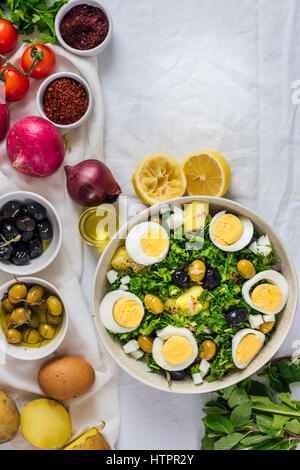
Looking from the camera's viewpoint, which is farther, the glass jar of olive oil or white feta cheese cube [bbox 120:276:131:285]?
the glass jar of olive oil

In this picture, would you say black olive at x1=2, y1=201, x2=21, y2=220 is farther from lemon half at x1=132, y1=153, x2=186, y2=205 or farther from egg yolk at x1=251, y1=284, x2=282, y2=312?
egg yolk at x1=251, y1=284, x2=282, y2=312

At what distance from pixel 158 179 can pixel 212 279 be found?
0.36 m

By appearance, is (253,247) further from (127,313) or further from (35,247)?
(35,247)

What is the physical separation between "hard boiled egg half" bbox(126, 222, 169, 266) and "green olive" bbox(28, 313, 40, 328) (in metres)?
0.39

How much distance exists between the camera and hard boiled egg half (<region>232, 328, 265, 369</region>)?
1.32m

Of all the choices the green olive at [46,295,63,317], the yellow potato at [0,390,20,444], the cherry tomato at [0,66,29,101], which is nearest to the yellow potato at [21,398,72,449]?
the yellow potato at [0,390,20,444]

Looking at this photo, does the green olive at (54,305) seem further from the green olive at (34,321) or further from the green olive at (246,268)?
the green olive at (246,268)

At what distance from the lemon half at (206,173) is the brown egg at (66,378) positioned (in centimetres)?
66

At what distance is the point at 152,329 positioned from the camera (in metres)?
1.36

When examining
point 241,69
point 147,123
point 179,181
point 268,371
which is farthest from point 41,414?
point 241,69

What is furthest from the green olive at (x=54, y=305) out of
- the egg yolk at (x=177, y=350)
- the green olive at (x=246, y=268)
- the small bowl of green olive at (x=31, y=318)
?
the green olive at (x=246, y=268)

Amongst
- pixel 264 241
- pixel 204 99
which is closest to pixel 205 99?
pixel 204 99
